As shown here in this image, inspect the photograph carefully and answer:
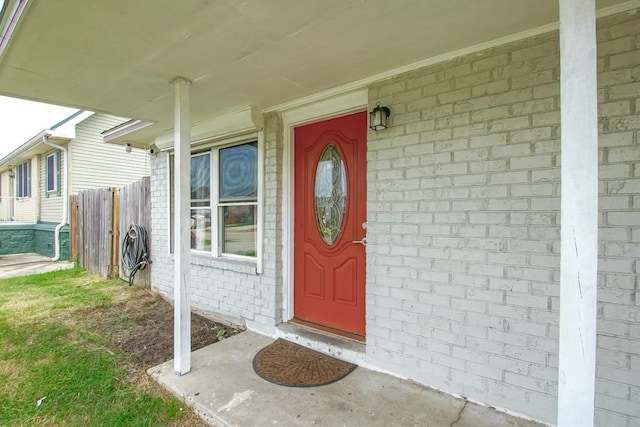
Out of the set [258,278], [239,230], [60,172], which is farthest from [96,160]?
[258,278]

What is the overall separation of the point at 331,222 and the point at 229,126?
1.64 meters

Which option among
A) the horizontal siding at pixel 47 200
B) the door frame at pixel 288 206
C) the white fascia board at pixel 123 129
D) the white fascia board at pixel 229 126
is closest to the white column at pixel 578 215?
the door frame at pixel 288 206

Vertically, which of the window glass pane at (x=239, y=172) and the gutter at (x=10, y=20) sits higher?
the gutter at (x=10, y=20)

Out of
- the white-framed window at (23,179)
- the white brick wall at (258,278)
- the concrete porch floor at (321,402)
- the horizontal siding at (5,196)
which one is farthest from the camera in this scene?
the horizontal siding at (5,196)

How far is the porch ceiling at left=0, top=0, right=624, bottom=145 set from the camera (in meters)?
1.77

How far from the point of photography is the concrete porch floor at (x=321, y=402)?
2062 mm

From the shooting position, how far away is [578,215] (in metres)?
1.14

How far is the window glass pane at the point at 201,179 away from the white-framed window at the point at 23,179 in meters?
9.78

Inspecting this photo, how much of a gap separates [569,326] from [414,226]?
1.37 metres

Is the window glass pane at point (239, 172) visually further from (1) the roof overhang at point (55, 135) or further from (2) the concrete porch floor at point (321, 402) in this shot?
(1) the roof overhang at point (55, 135)

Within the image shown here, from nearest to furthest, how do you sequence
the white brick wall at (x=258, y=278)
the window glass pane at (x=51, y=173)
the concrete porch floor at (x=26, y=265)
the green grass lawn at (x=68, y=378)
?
1. the green grass lawn at (x=68, y=378)
2. the white brick wall at (x=258, y=278)
3. the concrete porch floor at (x=26, y=265)
4. the window glass pane at (x=51, y=173)

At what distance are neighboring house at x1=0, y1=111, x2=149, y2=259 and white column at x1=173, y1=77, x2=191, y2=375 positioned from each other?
769 cm

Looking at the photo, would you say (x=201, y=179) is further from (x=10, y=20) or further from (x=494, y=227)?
(x=494, y=227)

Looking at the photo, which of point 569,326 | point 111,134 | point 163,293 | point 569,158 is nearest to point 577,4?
point 569,158
